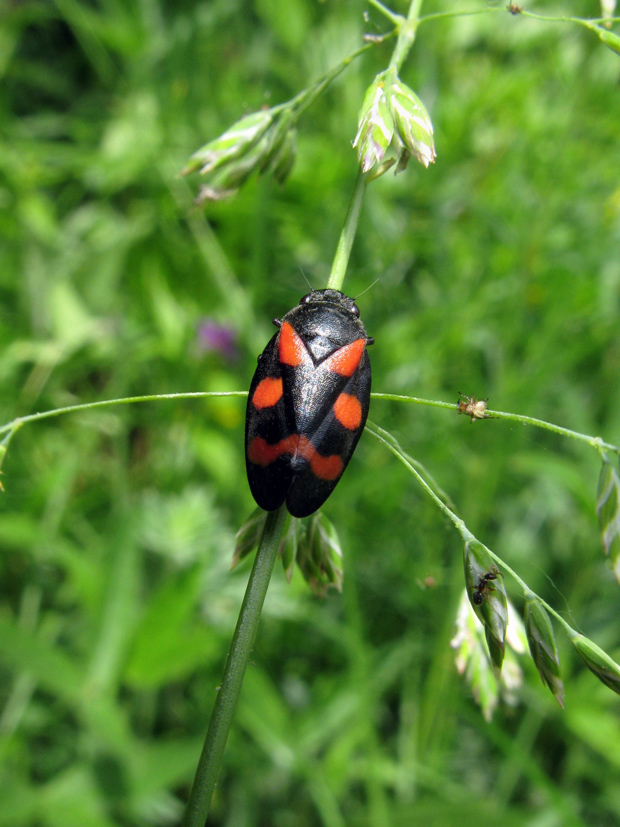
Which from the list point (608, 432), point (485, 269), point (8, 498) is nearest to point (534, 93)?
point (485, 269)

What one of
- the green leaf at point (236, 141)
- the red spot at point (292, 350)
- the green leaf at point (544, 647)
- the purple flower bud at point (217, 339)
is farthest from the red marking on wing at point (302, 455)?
the purple flower bud at point (217, 339)

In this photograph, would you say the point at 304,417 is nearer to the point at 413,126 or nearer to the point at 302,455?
the point at 302,455

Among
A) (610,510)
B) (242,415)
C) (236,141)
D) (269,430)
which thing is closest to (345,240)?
(269,430)

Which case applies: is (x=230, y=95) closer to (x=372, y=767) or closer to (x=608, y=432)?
(x=608, y=432)

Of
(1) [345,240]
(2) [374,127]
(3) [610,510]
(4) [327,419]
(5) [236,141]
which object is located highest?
(5) [236,141]

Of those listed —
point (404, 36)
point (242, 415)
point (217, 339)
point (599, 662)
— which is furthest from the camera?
point (217, 339)

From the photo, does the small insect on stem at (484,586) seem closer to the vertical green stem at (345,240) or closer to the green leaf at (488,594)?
the green leaf at (488,594)

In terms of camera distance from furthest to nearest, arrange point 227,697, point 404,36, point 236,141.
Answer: point 236,141 → point 404,36 → point 227,697
